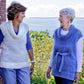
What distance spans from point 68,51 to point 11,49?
2.59 ft

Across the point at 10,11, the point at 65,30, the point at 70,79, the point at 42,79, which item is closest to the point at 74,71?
the point at 70,79

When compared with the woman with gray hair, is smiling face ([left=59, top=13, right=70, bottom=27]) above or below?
above

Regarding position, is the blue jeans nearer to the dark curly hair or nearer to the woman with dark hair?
the woman with dark hair

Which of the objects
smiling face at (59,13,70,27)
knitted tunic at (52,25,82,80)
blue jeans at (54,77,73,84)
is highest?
smiling face at (59,13,70,27)

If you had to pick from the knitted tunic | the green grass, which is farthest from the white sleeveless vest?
the green grass

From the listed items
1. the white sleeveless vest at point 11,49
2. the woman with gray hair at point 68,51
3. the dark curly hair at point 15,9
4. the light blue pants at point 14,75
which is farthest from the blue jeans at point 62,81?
the dark curly hair at point 15,9

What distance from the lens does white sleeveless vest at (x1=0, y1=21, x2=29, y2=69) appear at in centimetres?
356

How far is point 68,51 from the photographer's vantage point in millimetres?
3594

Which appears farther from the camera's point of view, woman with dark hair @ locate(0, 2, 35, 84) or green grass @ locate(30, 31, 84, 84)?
green grass @ locate(30, 31, 84, 84)

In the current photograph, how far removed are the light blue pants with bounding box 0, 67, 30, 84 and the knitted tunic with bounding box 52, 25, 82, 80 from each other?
448 millimetres

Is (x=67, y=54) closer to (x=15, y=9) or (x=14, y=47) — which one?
(x=14, y=47)

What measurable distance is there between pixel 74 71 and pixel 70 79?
0.12 m

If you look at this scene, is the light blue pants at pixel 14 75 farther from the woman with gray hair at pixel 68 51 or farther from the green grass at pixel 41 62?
the green grass at pixel 41 62

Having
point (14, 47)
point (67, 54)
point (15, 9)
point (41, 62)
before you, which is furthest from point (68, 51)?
point (41, 62)
